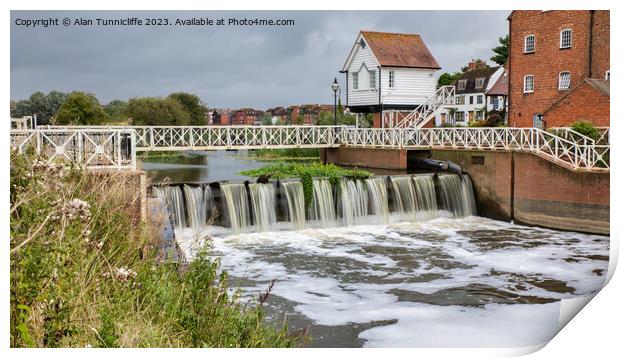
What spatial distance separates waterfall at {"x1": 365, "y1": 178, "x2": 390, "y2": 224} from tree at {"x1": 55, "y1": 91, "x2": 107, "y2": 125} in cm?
970

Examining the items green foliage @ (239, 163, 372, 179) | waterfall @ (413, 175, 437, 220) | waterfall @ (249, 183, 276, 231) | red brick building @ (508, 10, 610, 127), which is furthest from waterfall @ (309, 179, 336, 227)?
red brick building @ (508, 10, 610, 127)

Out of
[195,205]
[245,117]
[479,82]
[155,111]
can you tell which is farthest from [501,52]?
[195,205]

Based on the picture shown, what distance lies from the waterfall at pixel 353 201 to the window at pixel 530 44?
34.2ft

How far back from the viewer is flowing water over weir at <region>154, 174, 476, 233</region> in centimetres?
1520

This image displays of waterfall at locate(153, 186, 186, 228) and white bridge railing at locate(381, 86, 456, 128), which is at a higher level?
white bridge railing at locate(381, 86, 456, 128)

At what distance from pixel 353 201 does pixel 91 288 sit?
38.9 feet

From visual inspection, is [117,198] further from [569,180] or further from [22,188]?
[569,180]

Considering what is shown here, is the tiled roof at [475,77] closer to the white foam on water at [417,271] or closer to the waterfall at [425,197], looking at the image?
the waterfall at [425,197]

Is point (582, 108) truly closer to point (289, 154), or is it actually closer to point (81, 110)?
point (289, 154)

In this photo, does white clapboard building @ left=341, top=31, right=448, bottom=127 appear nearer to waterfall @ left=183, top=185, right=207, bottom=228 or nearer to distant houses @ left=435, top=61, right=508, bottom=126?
waterfall @ left=183, top=185, right=207, bottom=228

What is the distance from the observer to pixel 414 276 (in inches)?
455

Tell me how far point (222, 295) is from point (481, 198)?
13.6m

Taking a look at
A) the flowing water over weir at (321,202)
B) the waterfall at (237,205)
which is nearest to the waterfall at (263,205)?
the flowing water over weir at (321,202)

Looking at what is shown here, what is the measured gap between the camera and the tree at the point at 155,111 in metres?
33.3
